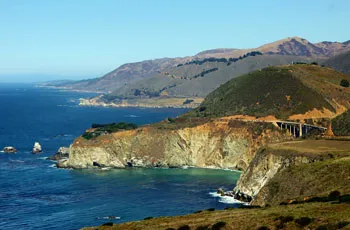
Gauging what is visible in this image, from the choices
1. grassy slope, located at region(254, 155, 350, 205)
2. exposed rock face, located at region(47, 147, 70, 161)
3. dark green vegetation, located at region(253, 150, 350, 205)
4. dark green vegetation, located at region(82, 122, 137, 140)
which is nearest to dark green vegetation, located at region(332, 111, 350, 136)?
dark green vegetation, located at region(253, 150, 350, 205)

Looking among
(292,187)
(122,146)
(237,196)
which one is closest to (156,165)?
(122,146)

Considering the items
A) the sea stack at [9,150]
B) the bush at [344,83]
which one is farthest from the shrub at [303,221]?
the bush at [344,83]

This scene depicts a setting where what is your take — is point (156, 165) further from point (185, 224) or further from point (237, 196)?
point (185, 224)

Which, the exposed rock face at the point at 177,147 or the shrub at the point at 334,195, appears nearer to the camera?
the shrub at the point at 334,195

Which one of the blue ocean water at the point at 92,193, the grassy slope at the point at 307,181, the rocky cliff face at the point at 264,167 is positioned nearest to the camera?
Answer: the grassy slope at the point at 307,181

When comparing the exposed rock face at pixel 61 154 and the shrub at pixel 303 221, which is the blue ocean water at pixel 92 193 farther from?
the shrub at pixel 303 221
